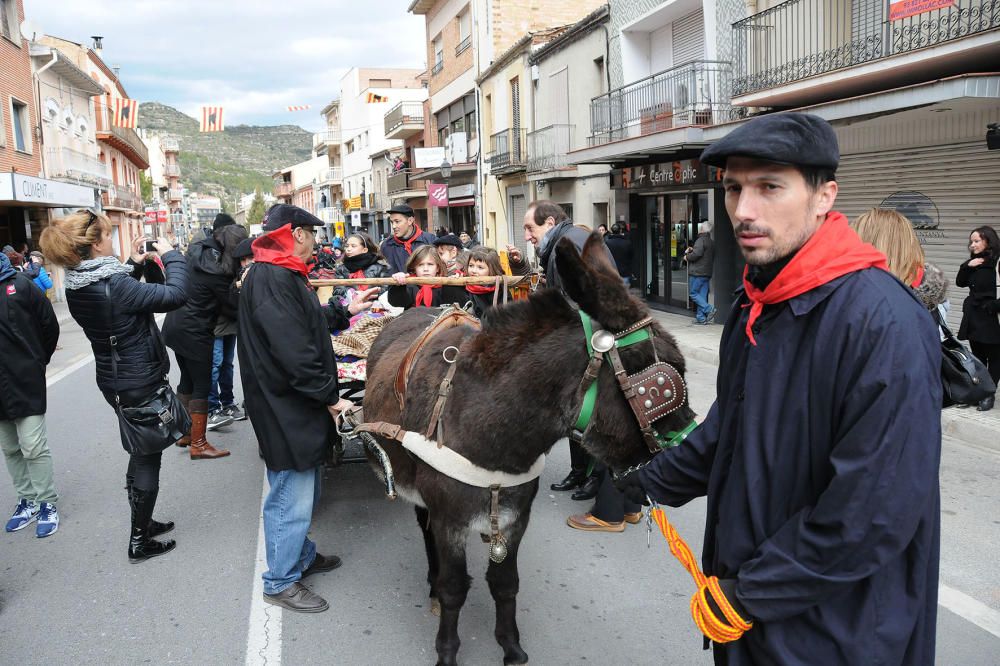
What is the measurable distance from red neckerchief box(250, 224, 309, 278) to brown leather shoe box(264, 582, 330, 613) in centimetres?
174

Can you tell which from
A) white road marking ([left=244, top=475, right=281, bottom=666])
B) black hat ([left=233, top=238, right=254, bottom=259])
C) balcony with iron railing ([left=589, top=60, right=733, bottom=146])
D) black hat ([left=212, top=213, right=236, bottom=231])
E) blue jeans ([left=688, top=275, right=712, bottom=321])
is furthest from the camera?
blue jeans ([left=688, top=275, right=712, bottom=321])

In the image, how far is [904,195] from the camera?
10336 millimetres

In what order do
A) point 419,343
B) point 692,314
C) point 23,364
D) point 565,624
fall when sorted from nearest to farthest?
point 419,343, point 565,624, point 23,364, point 692,314

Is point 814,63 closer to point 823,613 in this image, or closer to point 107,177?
point 823,613

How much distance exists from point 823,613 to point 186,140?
675 ft

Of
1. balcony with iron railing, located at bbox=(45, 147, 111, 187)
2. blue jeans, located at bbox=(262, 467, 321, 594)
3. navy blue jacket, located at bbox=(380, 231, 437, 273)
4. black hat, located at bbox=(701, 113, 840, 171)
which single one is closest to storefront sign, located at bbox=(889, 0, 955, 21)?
navy blue jacket, located at bbox=(380, 231, 437, 273)

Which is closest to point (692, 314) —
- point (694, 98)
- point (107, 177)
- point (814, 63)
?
point (694, 98)

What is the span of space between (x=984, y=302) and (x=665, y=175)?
29.2ft

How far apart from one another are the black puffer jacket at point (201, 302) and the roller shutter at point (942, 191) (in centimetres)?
836

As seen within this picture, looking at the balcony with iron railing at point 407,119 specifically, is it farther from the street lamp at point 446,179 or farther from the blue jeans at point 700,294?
the blue jeans at point 700,294

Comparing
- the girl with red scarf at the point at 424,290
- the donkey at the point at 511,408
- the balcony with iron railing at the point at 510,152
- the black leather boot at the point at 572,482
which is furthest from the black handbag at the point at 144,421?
the balcony with iron railing at the point at 510,152

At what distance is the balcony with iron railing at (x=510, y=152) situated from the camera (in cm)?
2266

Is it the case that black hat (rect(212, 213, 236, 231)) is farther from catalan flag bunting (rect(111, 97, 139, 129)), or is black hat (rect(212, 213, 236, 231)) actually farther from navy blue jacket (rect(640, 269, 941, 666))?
catalan flag bunting (rect(111, 97, 139, 129))

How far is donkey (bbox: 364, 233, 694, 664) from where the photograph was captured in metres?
2.20
